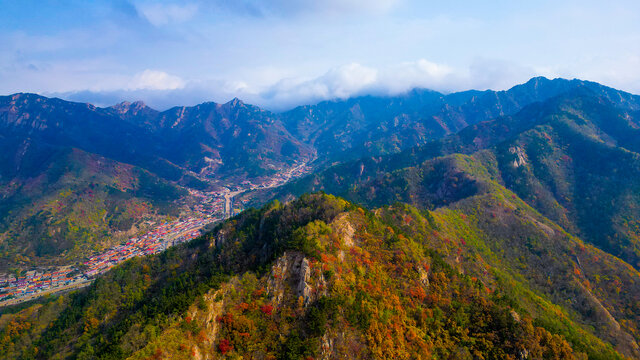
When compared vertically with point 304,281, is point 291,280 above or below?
below

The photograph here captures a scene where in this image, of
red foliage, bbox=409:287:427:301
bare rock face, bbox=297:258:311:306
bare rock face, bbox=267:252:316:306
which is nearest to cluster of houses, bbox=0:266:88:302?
bare rock face, bbox=267:252:316:306

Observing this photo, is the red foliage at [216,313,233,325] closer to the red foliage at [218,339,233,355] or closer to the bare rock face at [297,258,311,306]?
the red foliage at [218,339,233,355]

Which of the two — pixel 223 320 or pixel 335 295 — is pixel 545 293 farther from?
pixel 223 320

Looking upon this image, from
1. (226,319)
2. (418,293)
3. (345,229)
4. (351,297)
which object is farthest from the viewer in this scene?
(345,229)

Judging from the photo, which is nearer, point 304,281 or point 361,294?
point 304,281

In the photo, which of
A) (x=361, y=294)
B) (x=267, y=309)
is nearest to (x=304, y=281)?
(x=267, y=309)

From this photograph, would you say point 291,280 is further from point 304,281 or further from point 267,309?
point 267,309

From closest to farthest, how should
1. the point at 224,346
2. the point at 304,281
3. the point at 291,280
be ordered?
the point at 224,346, the point at 304,281, the point at 291,280

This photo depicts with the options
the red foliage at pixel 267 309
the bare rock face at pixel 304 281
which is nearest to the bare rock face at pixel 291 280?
the bare rock face at pixel 304 281

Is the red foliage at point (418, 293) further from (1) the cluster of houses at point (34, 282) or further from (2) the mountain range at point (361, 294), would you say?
A: (1) the cluster of houses at point (34, 282)
